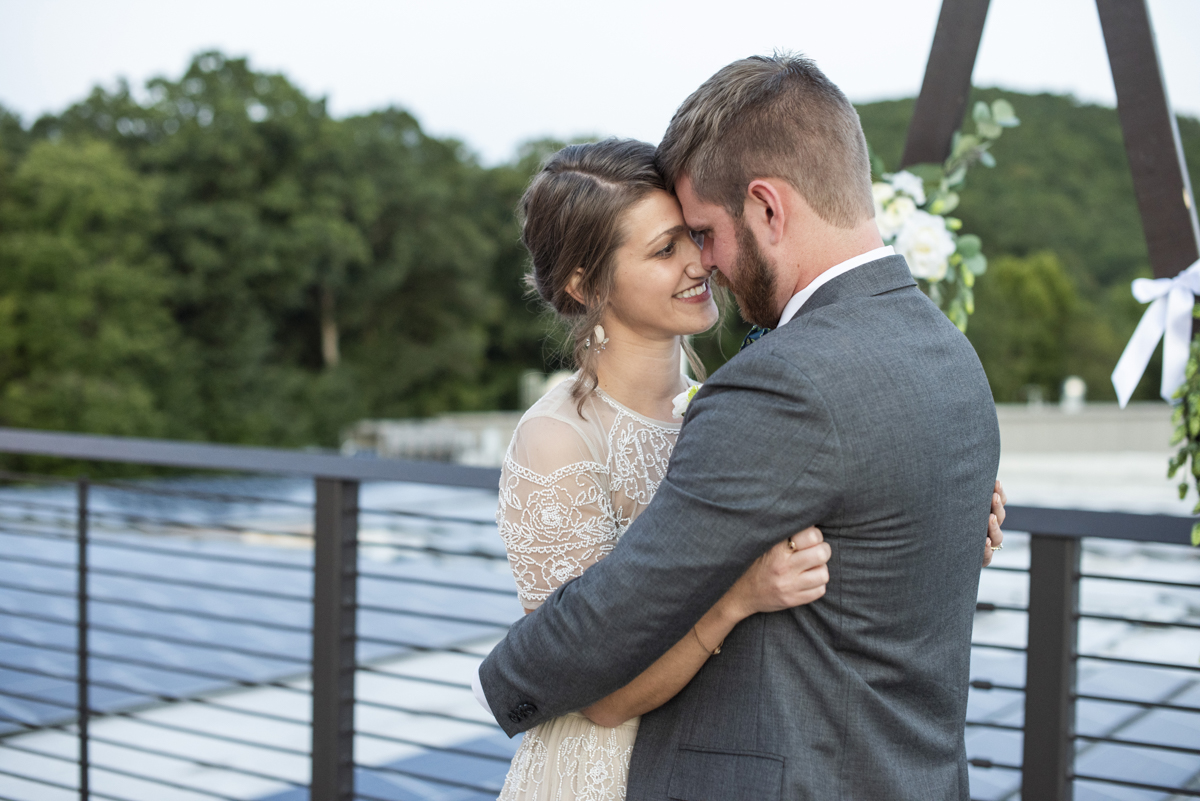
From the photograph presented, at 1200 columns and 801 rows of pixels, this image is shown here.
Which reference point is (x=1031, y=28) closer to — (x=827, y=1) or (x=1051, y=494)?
(x=1051, y=494)

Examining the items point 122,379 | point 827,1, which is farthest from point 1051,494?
point 122,379

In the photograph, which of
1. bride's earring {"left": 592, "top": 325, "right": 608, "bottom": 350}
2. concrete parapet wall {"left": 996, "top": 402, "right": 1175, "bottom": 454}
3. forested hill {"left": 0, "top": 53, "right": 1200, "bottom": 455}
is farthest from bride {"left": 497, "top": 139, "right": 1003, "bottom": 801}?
concrete parapet wall {"left": 996, "top": 402, "right": 1175, "bottom": 454}

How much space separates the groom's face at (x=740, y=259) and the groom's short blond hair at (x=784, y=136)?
0.07 feet

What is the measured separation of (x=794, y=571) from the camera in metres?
1.05

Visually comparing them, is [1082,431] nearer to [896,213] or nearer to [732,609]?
[896,213]

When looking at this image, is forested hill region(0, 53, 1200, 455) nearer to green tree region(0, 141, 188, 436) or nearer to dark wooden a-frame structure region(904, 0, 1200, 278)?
green tree region(0, 141, 188, 436)

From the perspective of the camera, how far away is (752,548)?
1.05 meters

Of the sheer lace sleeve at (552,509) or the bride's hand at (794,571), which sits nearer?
the bride's hand at (794,571)

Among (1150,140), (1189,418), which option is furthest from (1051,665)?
(1150,140)

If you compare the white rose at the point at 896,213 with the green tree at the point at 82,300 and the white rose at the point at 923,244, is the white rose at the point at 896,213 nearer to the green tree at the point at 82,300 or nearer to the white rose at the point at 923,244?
the white rose at the point at 923,244

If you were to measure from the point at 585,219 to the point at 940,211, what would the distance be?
1.17m

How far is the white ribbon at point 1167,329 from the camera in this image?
1.73m

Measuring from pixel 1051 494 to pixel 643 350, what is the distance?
15.7 m

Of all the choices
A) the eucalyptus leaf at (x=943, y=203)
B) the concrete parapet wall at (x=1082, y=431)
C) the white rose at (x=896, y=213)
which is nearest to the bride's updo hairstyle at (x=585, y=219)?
the white rose at (x=896, y=213)
